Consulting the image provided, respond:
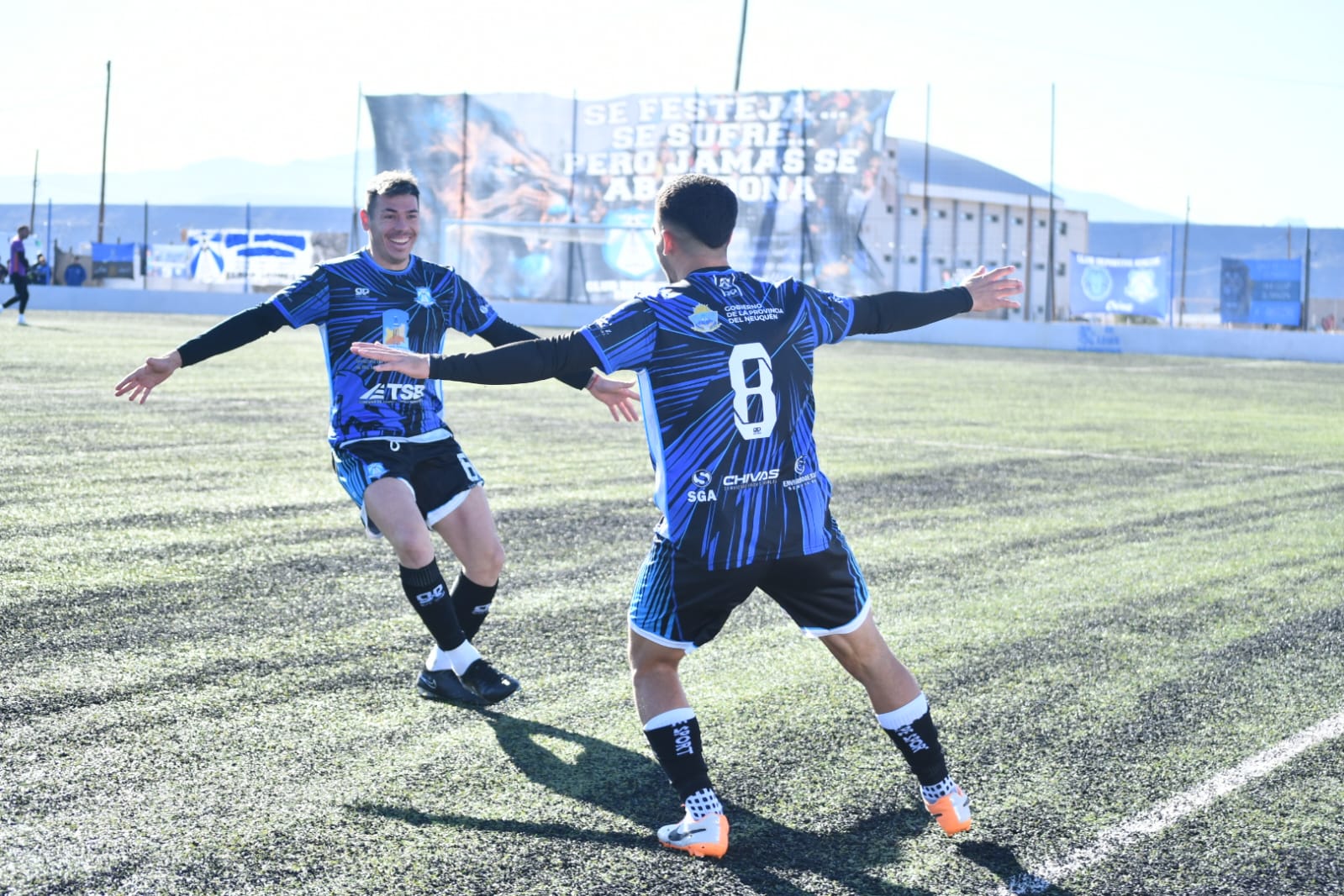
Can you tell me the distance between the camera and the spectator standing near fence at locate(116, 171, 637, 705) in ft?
18.3

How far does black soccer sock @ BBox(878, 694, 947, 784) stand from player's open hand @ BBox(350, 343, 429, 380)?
1.65 m

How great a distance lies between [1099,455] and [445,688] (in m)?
10.2

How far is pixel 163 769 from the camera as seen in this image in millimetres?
4613

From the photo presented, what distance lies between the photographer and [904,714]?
4207mm

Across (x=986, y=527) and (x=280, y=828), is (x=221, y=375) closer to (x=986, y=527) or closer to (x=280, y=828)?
(x=986, y=527)

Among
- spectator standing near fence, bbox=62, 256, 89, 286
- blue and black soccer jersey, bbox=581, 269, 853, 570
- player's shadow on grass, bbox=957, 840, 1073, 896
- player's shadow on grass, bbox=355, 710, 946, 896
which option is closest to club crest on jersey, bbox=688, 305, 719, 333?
blue and black soccer jersey, bbox=581, 269, 853, 570

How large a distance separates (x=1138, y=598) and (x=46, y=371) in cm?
1629

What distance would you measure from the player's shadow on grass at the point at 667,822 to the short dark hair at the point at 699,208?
1696mm

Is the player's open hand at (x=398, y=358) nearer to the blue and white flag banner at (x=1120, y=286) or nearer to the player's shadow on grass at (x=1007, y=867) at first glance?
the player's shadow on grass at (x=1007, y=867)

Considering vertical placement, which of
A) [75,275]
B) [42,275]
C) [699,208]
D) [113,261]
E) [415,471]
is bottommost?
[415,471]

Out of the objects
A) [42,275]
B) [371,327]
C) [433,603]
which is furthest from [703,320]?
[42,275]

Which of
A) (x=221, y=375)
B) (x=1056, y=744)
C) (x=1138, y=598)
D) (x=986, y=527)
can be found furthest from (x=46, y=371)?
(x=1056, y=744)

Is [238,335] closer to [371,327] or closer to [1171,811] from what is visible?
[371,327]

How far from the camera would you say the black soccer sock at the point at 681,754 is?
4109 mm
